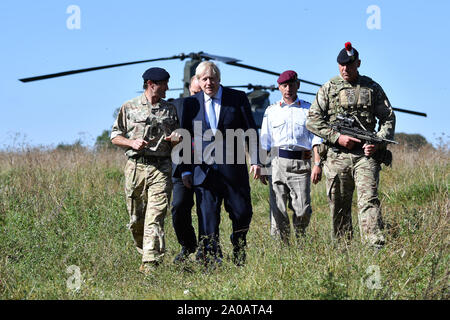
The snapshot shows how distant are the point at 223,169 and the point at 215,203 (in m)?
0.38

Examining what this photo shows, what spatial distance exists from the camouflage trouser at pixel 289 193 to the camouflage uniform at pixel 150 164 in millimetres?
1359

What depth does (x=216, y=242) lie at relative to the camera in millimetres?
6242

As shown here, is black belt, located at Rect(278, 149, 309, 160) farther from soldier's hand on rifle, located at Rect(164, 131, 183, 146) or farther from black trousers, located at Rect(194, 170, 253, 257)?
soldier's hand on rifle, located at Rect(164, 131, 183, 146)

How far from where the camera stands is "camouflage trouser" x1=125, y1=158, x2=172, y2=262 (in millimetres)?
6539

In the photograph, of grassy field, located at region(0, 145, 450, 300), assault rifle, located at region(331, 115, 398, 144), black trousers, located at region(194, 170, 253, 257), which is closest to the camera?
grassy field, located at region(0, 145, 450, 300)

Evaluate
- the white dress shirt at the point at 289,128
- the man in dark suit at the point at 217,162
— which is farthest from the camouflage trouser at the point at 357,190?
the man in dark suit at the point at 217,162

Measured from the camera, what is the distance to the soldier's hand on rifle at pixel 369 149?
6.43 m

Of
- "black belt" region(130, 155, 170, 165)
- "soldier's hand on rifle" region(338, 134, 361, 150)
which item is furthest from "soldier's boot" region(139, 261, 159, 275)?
"soldier's hand on rifle" region(338, 134, 361, 150)

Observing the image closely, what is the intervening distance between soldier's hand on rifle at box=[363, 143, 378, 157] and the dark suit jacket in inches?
47.5

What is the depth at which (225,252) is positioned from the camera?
6875 mm

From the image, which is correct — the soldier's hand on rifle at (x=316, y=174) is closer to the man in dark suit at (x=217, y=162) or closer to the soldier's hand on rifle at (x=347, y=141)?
the soldier's hand on rifle at (x=347, y=141)

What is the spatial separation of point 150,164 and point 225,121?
1.00 meters
